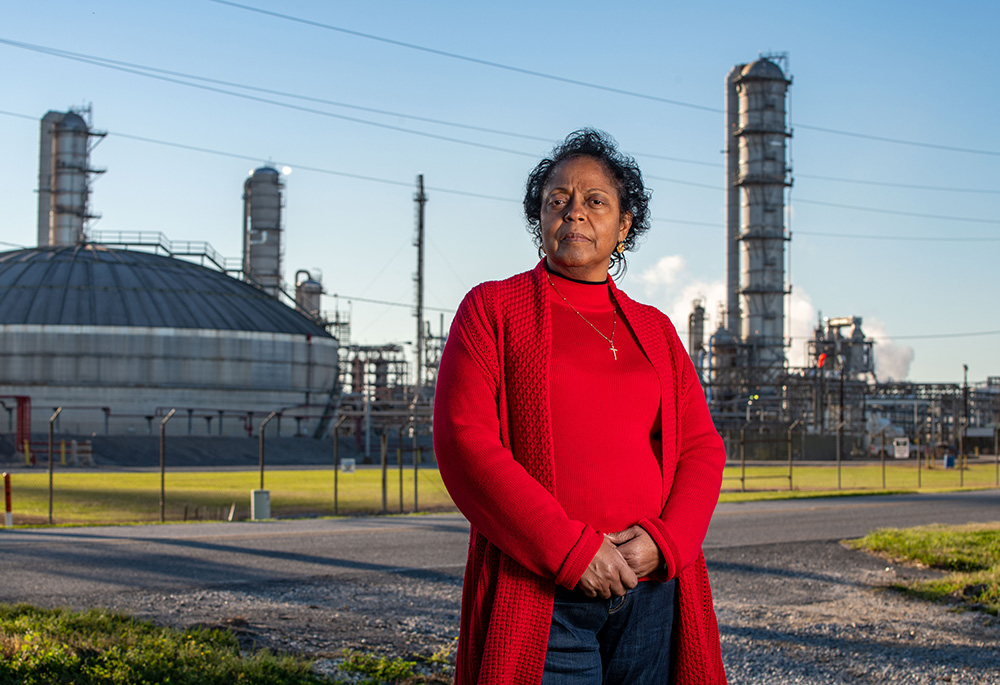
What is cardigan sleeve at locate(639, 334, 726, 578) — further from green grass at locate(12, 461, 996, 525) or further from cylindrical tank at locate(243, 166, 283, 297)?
cylindrical tank at locate(243, 166, 283, 297)

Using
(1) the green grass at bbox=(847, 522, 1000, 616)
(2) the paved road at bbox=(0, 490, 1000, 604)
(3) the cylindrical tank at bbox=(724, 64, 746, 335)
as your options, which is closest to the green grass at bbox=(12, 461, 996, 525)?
(2) the paved road at bbox=(0, 490, 1000, 604)

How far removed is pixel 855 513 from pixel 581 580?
54.7ft

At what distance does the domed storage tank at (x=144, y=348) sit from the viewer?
189ft

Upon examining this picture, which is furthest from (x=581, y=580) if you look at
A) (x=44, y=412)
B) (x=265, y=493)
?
(x=44, y=412)

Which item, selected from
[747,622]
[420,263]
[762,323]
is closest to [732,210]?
[762,323]

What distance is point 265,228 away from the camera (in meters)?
76.4

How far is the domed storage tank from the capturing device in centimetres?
5756

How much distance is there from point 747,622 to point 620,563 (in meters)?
5.51

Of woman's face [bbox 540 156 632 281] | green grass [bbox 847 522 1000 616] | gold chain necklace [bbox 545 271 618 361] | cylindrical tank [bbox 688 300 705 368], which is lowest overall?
green grass [bbox 847 522 1000 616]

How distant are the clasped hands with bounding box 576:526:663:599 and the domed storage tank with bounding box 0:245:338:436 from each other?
2123 inches

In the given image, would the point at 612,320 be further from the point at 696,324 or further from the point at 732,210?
the point at 696,324

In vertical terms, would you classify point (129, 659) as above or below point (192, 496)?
above

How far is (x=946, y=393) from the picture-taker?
69.7m

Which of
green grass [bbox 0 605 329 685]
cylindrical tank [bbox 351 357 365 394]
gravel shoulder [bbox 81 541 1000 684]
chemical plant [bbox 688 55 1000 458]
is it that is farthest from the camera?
cylindrical tank [bbox 351 357 365 394]
